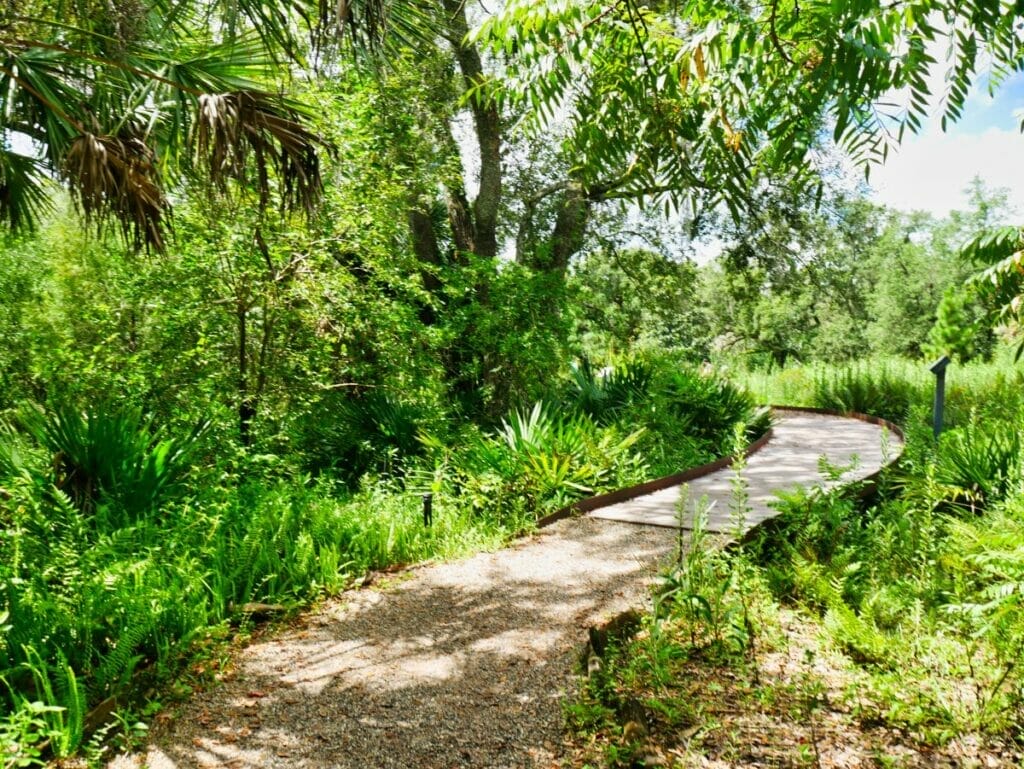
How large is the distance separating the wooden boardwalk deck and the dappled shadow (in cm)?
103

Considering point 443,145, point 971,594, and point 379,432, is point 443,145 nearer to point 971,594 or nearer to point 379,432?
point 379,432

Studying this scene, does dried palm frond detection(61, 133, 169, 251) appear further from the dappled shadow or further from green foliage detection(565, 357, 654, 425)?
green foliage detection(565, 357, 654, 425)

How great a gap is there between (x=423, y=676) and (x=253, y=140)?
3.70m

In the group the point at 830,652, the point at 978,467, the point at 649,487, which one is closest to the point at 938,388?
the point at 978,467

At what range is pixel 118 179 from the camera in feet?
18.4

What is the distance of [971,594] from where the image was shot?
4.62 meters

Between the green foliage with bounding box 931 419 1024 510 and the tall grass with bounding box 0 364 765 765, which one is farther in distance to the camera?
the green foliage with bounding box 931 419 1024 510

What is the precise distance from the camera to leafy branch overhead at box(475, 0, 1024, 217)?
204 cm

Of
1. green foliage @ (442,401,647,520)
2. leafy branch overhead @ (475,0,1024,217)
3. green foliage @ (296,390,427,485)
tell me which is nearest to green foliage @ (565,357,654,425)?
green foliage @ (442,401,647,520)

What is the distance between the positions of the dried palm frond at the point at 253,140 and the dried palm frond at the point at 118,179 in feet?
1.81

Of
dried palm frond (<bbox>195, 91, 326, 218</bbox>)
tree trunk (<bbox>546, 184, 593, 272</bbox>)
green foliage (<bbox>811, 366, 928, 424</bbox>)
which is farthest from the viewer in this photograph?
green foliage (<bbox>811, 366, 928, 424</bbox>)

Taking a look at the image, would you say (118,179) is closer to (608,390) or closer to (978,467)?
(978,467)

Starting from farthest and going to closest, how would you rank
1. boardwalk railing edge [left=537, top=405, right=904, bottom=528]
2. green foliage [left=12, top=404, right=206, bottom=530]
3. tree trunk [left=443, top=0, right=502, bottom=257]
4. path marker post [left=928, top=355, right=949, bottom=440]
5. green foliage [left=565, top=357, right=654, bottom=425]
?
tree trunk [left=443, top=0, right=502, bottom=257], green foliage [left=565, top=357, right=654, bottom=425], path marker post [left=928, top=355, right=949, bottom=440], boardwalk railing edge [left=537, top=405, right=904, bottom=528], green foliage [left=12, top=404, right=206, bottom=530]

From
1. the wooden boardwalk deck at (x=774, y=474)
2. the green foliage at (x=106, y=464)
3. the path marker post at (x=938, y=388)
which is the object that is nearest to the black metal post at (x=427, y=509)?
the wooden boardwalk deck at (x=774, y=474)
